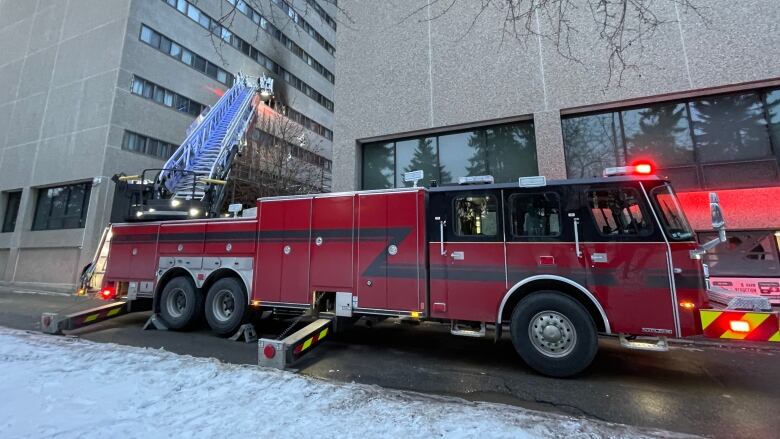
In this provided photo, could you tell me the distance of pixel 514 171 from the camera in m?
10.1

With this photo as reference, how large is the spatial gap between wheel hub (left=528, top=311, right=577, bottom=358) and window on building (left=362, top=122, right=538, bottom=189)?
19.0 feet

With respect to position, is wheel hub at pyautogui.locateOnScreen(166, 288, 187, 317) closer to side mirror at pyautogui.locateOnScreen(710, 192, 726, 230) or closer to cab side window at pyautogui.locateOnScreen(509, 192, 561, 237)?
cab side window at pyautogui.locateOnScreen(509, 192, 561, 237)

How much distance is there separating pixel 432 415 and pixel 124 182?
33.9 feet

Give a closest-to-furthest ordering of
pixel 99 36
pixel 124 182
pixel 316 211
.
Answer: pixel 316 211, pixel 124 182, pixel 99 36

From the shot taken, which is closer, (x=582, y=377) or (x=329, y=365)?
(x=582, y=377)

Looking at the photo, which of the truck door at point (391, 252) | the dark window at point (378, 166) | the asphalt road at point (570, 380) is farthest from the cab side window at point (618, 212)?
the dark window at point (378, 166)

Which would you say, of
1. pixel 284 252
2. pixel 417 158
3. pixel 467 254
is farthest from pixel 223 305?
pixel 417 158

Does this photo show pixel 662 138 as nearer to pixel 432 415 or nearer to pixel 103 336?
pixel 432 415

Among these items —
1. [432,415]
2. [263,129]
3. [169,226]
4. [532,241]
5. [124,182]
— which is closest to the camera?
[432,415]

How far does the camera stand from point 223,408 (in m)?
3.56

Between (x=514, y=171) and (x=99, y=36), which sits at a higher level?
(x=99, y=36)

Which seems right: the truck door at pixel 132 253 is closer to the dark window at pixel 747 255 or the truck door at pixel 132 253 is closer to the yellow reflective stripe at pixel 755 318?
the yellow reflective stripe at pixel 755 318

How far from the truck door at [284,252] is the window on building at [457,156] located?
4.62 meters

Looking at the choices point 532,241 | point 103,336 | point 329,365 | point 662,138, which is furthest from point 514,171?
point 103,336
